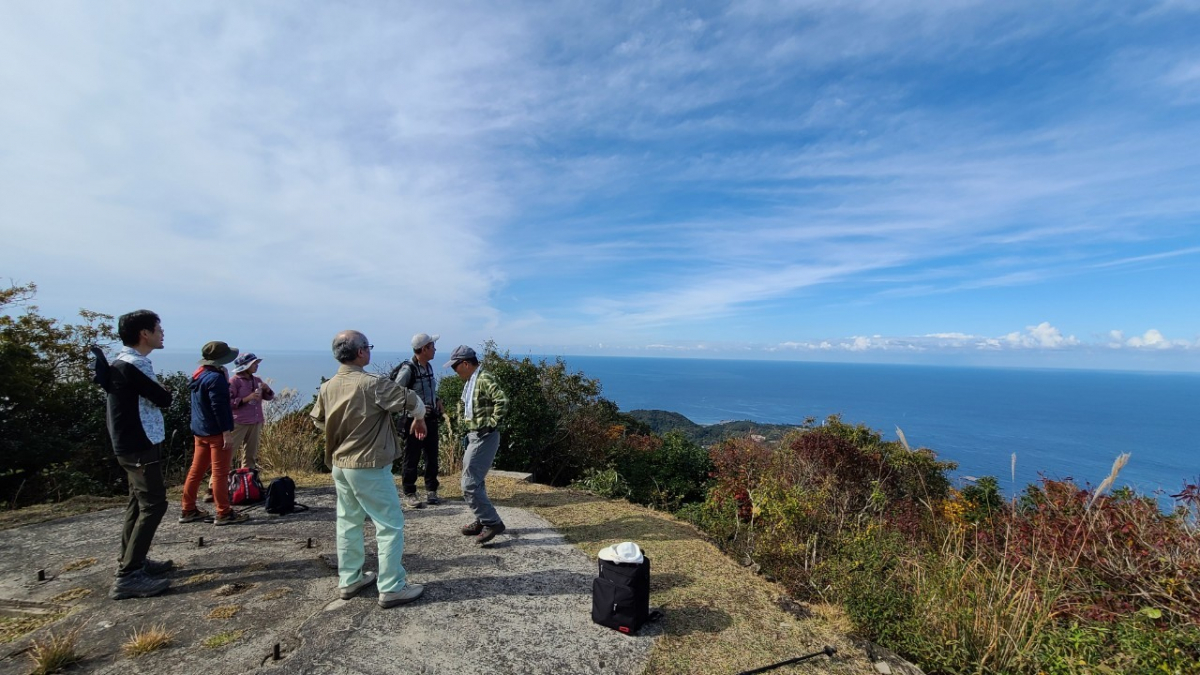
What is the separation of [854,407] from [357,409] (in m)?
106

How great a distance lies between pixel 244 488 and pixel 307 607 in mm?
2874

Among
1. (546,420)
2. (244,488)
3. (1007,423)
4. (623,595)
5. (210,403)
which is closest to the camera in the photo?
(623,595)

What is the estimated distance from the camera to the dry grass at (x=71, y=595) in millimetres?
3369

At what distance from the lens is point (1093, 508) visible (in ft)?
15.7

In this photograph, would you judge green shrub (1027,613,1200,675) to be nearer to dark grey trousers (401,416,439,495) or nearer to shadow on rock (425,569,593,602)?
shadow on rock (425,569,593,602)

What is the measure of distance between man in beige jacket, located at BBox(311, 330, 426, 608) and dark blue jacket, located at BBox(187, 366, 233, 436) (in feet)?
6.10

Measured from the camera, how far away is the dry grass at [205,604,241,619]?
3.23 meters

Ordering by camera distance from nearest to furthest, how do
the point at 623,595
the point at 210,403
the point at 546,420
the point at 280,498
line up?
the point at 623,595 < the point at 210,403 < the point at 280,498 < the point at 546,420

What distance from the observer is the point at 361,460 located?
3.34 metres

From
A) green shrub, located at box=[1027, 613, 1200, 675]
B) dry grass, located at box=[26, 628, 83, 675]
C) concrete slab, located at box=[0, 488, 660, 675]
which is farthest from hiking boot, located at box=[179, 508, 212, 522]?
green shrub, located at box=[1027, 613, 1200, 675]

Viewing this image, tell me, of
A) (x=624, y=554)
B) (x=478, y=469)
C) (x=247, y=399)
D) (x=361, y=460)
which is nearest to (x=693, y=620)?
(x=624, y=554)

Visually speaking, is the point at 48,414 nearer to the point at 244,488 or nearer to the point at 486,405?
the point at 244,488

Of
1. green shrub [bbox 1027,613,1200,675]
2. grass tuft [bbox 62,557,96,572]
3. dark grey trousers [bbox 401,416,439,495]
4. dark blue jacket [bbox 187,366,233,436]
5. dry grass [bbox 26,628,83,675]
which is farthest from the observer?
dark grey trousers [bbox 401,416,439,495]

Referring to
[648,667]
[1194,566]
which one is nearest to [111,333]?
[648,667]
